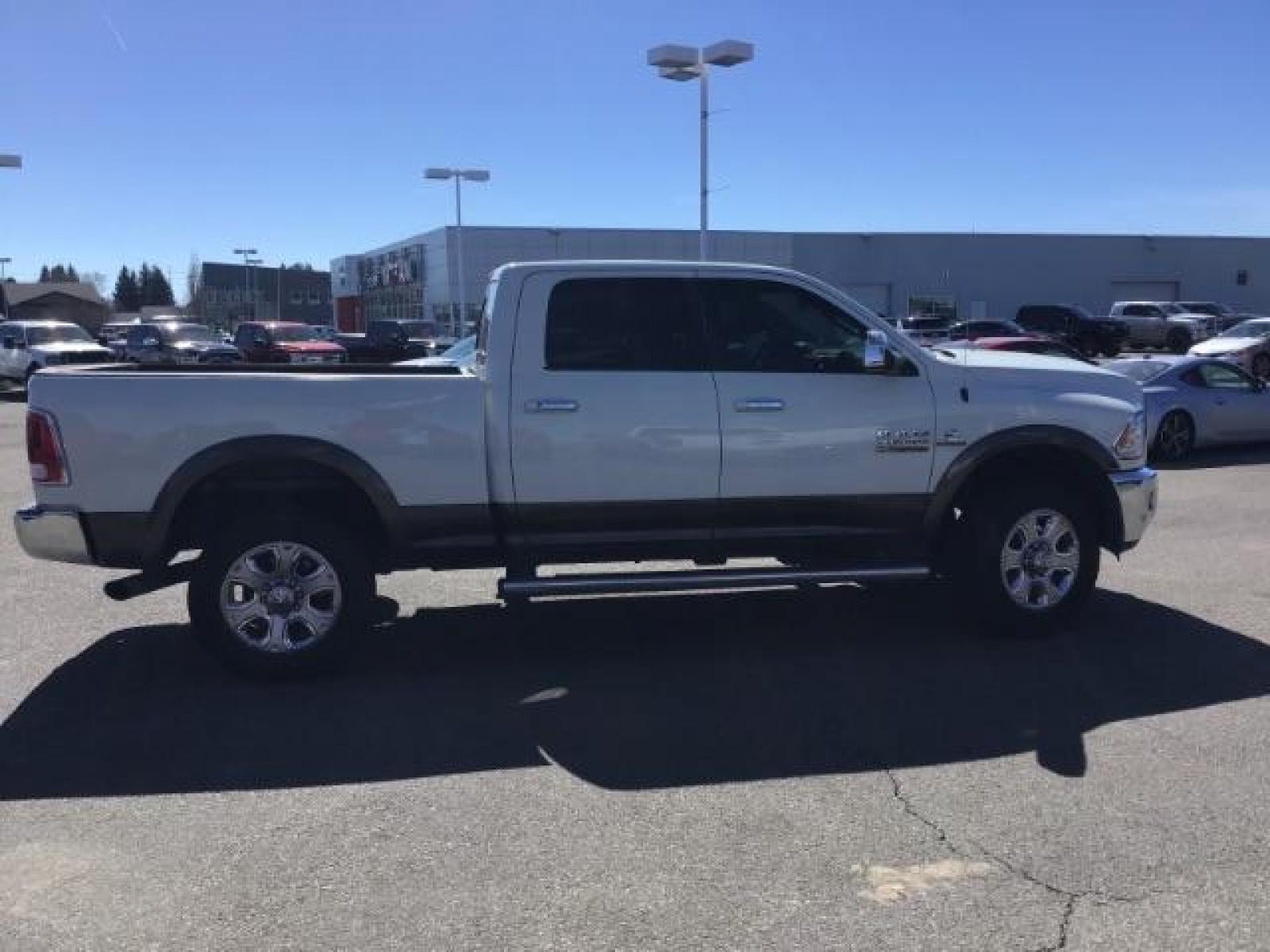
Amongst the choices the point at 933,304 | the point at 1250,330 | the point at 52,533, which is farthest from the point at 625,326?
the point at 933,304

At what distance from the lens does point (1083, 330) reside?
3928cm

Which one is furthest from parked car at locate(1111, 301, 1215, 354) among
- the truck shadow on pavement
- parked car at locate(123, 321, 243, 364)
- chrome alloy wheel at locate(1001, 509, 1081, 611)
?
the truck shadow on pavement

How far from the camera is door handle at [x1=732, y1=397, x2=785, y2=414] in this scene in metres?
5.72

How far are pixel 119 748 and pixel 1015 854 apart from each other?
3588mm

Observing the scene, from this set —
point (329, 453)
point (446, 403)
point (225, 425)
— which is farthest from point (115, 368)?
point (446, 403)

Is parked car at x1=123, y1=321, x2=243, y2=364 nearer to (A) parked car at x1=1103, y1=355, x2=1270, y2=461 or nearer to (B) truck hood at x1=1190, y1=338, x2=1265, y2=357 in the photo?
(A) parked car at x1=1103, y1=355, x2=1270, y2=461

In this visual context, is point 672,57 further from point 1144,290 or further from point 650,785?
point 1144,290

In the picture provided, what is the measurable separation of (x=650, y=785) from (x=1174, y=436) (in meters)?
12.0

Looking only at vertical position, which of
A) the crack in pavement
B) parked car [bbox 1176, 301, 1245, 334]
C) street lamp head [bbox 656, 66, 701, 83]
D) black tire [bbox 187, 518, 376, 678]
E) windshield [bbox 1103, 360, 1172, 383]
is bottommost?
the crack in pavement

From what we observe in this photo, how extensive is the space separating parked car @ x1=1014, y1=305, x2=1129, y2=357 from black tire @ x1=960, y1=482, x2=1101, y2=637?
34.2m

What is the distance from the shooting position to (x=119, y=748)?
4.65m

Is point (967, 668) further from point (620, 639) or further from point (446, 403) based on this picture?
point (446, 403)

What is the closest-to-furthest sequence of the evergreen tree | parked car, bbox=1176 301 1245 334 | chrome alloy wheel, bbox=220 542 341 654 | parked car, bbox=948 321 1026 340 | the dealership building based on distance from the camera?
1. chrome alloy wheel, bbox=220 542 341 654
2. parked car, bbox=948 321 1026 340
3. parked car, bbox=1176 301 1245 334
4. the dealership building
5. the evergreen tree

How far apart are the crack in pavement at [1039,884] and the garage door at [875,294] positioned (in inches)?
2353
